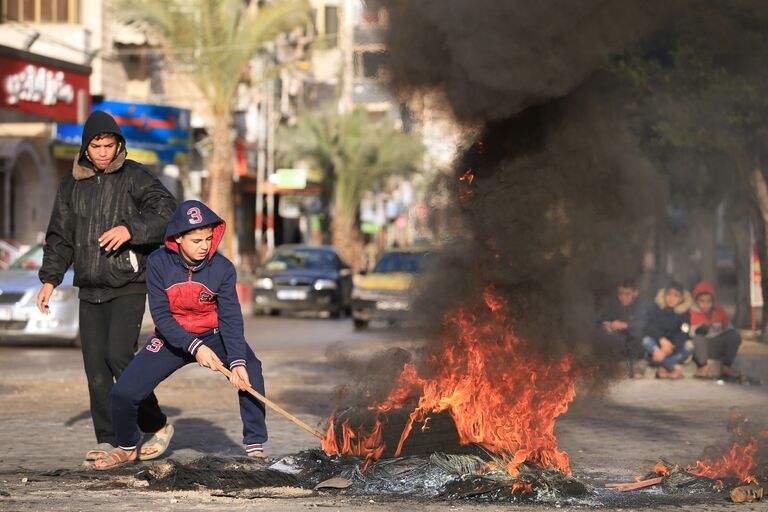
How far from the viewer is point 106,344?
275 inches

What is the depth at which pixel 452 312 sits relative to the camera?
276 inches

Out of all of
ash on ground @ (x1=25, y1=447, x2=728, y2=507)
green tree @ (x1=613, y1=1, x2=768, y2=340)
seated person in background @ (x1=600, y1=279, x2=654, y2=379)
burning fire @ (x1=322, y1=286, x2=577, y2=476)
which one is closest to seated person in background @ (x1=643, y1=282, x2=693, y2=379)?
seated person in background @ (x1=600, y1=279, x2=654, y2=379)

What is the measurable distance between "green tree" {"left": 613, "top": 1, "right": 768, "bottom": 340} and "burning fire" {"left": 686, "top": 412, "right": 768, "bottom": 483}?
35.4 feet

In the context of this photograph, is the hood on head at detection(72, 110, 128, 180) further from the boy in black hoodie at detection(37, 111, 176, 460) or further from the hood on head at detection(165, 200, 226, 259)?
the hood on head at detection(165, 200, 226, 259)

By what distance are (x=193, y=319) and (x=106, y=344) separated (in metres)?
0.72

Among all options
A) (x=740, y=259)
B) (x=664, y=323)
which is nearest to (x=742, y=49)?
(x=664, y=323)

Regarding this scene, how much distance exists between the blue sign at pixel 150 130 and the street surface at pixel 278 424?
16933 millimetres

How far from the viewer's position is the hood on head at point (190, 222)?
630 cm

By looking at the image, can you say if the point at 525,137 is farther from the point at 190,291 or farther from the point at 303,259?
the point at 303,259

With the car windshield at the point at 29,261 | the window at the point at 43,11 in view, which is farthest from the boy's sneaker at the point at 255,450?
the window at the point at 43,11

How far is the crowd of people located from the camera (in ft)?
45.4

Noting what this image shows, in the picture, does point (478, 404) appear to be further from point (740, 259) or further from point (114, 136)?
point (740, 259)

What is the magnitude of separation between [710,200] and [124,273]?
22483 millimetres

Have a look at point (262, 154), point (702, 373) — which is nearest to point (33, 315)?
point (702, 373)
